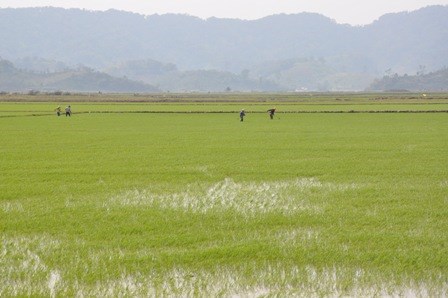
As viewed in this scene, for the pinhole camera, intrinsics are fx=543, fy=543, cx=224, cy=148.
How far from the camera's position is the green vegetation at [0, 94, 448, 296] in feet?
22.9

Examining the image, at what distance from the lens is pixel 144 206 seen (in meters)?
11.0

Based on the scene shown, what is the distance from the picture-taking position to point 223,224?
9484 millimetres

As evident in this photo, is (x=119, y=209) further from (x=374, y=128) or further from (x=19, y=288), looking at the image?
(x=374, y=128)

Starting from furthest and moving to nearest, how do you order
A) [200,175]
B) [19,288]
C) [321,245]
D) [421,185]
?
[200,175], [421,185], [321,245], [19,288]

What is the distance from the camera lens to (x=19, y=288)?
6.63 m

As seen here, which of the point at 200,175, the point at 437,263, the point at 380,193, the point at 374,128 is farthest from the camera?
the point at 374,128

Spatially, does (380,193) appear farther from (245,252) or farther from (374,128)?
(374,128)

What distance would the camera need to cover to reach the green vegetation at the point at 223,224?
6.98 meters

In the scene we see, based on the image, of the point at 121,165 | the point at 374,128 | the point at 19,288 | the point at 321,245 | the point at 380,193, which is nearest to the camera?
the point at 19,288

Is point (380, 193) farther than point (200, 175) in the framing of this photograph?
No

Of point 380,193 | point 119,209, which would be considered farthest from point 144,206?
point 380,193

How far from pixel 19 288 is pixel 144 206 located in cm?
446

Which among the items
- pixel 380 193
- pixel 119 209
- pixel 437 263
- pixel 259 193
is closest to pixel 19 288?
pixel 119 209

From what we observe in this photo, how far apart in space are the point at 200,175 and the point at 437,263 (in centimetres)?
845
